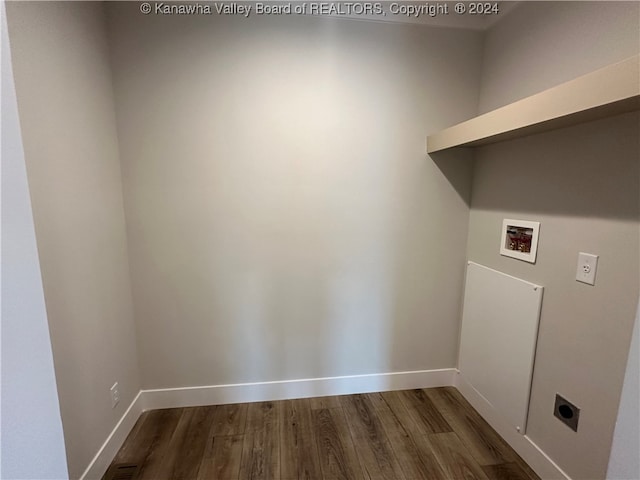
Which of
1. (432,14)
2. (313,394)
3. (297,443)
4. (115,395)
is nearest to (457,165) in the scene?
(432,14)

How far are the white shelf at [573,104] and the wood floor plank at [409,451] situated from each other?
1735 mm

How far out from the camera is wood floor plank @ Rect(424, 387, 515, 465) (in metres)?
1.62

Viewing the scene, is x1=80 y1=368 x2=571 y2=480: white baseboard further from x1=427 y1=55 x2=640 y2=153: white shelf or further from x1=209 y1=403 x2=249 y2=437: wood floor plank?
x1=427 y1=55 x2=640 y2=153: white shelf

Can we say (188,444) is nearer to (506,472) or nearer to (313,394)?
(313,394)

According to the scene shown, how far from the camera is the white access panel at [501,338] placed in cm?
156

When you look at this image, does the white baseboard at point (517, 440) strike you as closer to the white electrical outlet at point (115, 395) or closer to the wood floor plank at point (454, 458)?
the wood floor plank at point (454, 458)

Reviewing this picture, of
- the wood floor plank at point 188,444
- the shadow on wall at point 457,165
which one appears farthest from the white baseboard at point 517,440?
the wood floor plank at point 188,444

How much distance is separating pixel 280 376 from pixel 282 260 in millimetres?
828

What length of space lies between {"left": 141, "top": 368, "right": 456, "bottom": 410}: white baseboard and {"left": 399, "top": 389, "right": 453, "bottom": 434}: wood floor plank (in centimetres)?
7

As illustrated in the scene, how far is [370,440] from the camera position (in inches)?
67.4

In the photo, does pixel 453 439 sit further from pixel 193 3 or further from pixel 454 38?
pixel 193 3

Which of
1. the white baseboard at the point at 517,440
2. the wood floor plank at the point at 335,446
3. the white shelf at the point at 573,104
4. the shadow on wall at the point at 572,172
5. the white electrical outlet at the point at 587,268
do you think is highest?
the white shelf at the point at 573,104

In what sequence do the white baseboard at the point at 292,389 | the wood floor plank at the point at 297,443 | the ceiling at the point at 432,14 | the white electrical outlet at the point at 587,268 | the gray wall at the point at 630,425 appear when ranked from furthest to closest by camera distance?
1. the white baseboard at the point at 292,389
2. the ceiling at the point at 432,14
3. the wood floor plank at the point at 297,443
4. the white electrical outlet at the point at 587,268
5. the gray wall at the point at 630,425

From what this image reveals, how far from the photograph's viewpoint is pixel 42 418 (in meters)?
0.66
